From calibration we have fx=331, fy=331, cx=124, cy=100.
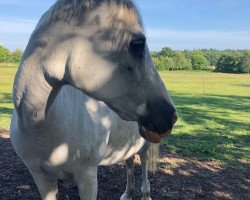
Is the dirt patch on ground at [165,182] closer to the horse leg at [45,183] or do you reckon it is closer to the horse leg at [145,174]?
A: the horse leg at [145,174]

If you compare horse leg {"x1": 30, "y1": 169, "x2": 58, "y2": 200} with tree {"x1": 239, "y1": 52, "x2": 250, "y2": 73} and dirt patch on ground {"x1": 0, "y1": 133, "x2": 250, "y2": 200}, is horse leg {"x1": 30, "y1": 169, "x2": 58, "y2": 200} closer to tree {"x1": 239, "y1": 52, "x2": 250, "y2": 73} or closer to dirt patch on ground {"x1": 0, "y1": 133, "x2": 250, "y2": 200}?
dirt patch on ground {"x1": 0, "y1": 133, "x2": 250, "y2": 200}

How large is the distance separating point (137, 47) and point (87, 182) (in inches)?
51.7

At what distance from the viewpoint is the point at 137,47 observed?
5.97 feet

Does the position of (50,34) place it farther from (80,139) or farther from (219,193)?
(219,193)

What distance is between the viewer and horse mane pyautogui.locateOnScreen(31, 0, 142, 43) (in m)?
1.80

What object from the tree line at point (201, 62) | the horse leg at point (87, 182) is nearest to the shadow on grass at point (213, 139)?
the horse leg at point (87, 182)

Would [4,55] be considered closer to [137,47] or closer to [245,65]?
[245,65]

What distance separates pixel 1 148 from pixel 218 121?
7.59 metres

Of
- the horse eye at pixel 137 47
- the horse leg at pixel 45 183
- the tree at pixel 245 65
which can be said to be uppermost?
the horse eye at pixel 137 47

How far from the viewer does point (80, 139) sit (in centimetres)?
251

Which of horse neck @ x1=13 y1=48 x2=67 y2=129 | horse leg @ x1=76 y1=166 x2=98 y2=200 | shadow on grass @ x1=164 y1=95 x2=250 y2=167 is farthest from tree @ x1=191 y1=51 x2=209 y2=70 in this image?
horse neck @ x1=13 y1=48 x2=67 y2=129

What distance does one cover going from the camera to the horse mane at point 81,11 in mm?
1800

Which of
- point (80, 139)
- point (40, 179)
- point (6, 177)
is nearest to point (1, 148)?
point (6, 177)

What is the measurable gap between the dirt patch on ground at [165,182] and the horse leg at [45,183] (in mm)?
1439
